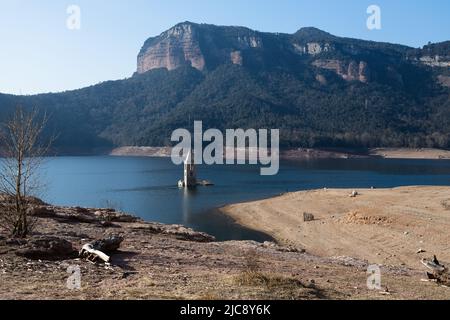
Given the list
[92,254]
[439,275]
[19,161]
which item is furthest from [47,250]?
[439,275]

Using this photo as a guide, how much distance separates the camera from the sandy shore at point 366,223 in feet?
79.7

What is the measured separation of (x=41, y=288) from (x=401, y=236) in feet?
72.5

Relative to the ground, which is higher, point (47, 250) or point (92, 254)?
point (47, 250)

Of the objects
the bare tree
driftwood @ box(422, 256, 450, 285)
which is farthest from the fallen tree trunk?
driftwood @ box(422, 256, 450, 285)

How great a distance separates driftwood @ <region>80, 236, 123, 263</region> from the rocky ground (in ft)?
0.71

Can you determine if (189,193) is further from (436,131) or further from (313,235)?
(436,131)

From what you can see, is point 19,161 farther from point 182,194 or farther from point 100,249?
point 182,194

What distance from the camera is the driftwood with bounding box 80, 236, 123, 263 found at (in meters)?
11.1

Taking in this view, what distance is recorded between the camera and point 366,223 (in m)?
30.8

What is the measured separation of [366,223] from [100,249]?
22475 mm

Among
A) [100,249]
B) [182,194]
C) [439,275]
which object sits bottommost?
[182,194]

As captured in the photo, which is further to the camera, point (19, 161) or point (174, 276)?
point (19, 161)

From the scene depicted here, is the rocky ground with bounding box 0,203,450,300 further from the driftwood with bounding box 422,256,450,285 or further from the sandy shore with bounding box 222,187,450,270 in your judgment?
the sandy shore with bounding box 222,187,450,270

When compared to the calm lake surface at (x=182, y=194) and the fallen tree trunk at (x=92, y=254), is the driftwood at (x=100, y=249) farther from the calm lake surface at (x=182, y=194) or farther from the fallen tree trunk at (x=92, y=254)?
the calm lake surface at (x=182, y=194)
